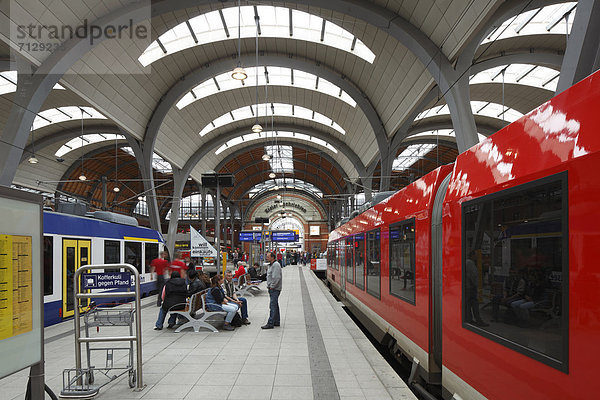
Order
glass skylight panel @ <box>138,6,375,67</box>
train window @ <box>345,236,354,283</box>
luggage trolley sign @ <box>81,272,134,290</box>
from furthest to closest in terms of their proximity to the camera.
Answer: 1. glass skylight panel @ <box>138,6,375,67</box>
2. train window @ <box>345,236,354,283</box>
3. luggage trolley sign @ <box>81,272,134,290</box>

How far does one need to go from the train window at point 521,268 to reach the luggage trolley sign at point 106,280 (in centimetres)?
425

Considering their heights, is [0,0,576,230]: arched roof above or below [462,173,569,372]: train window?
above

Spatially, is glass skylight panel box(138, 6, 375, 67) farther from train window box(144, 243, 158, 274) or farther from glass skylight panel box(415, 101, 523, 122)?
glass skylight panel box(415, 101, 523, 122)

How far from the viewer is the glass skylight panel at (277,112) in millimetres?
31922

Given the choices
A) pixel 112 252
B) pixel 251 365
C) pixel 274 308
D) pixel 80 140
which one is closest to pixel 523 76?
pixel 274 308

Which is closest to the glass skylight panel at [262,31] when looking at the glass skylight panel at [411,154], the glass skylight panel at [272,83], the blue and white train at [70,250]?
the glass skylight panel at [272,83]

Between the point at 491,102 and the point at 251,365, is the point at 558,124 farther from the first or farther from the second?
the point at 491,102

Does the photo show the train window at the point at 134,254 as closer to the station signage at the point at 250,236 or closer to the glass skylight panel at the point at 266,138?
the station signage at the point at 250,236

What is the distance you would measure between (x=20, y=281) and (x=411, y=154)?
1600 inches

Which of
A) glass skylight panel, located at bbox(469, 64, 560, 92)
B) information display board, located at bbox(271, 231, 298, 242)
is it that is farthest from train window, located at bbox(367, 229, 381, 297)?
information display board, located at bbox(271, 231, 298, 242)

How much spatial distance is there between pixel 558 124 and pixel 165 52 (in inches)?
803

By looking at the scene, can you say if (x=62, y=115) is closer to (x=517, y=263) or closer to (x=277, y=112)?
(x=277, y=112)

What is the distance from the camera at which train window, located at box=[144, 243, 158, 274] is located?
1692cm

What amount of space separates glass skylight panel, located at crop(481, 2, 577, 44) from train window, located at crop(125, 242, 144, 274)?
16.0m
